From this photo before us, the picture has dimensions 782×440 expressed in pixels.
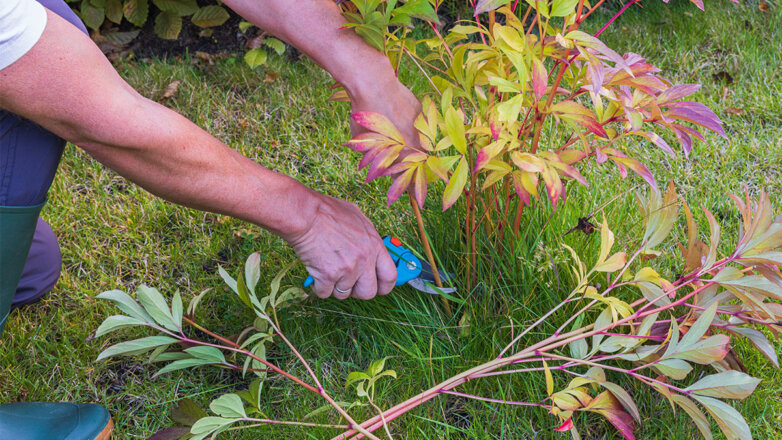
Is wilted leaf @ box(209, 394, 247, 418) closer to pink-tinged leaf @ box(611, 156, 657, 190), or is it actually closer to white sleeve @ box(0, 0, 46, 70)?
white sleeve @ box(0, 0, 46, 70)

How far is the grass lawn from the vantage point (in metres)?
1.55

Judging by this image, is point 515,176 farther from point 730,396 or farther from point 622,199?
point 622,199

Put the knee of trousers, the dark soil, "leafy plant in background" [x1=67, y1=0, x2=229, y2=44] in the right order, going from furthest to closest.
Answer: the dark soil
"leafy plant in background" [x1=67, y1=0, x2=229, y2=44]
the knee of trousers

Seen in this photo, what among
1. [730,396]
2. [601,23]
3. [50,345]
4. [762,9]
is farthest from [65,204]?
[762,9]

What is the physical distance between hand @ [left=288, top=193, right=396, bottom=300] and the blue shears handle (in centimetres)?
8

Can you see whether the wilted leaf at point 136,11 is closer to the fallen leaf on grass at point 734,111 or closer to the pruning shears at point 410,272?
the pruning shears at point 410,272

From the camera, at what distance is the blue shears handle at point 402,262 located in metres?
1.57

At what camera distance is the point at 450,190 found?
1.12 meters

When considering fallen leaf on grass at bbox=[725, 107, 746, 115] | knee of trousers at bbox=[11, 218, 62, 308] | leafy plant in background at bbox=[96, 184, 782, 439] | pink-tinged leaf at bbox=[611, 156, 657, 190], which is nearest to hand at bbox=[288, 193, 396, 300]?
leafy plant in background at bbox=[96, 184, 782, 439]

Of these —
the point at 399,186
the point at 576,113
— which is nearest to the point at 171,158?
the point at 399,186

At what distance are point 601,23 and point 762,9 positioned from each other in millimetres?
769

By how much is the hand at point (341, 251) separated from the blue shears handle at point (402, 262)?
8 cm

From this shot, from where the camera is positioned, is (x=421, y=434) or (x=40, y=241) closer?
(x=421, y=434)

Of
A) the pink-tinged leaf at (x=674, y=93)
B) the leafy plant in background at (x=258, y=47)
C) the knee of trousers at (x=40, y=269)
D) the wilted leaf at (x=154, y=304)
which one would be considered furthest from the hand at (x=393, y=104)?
the leafy plant in background at (x=258, y=47)
